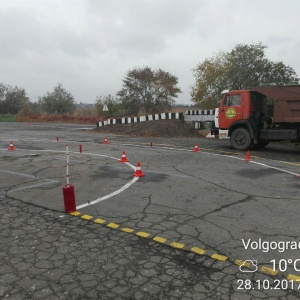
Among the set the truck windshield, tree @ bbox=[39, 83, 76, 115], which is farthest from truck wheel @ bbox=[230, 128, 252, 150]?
tree @ bbox=[39, 83, 76, 115]

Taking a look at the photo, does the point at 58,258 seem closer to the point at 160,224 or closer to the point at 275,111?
the point at 160,224

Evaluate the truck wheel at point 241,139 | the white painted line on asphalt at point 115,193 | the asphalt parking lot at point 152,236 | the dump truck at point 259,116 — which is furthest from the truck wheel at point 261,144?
the white painted line on asphalt at point 115,193

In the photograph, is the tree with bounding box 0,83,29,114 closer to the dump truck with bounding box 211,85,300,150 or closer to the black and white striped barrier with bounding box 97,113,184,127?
the black and white striped barrier with bounding box 97,113,184,127

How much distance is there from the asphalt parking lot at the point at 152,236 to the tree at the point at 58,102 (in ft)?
152

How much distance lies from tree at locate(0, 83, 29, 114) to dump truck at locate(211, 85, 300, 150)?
52.3m

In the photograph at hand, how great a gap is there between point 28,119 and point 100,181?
41.6 meters

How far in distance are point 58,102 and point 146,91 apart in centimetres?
2413

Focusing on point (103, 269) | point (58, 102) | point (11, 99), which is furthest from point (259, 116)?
point (11, 99)

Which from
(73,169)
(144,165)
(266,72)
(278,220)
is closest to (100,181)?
(73,169)

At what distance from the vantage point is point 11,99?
57500 millimetres

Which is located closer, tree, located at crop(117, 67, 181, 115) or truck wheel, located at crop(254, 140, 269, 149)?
truck wheel, located at crop(254, 140, 269, 149)

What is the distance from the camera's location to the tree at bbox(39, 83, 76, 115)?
172ft

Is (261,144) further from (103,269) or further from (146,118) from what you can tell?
(103,269)

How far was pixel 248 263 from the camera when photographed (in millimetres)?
3568
